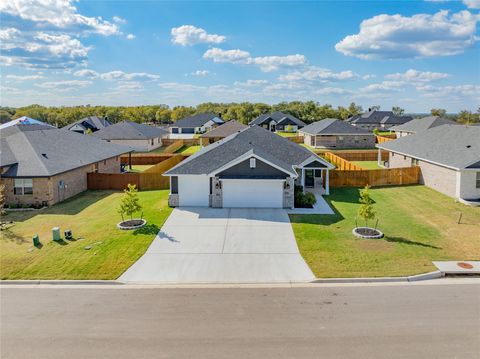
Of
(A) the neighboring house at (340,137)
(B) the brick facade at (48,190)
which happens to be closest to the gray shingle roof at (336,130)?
(A) the neighboring house at (340,137)

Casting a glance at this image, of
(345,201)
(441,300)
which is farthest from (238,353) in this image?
(345,201)

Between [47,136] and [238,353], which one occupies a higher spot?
[47,136]

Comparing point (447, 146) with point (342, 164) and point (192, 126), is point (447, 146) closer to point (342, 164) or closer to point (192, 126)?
point (342, 164)

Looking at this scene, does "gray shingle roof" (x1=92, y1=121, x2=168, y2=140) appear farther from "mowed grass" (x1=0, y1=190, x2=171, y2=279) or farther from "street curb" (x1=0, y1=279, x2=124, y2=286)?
"street curb" (x1=0, y1=279, x2=124, y2=286)

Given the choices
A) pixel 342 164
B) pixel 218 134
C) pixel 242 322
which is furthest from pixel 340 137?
pixel 242 322

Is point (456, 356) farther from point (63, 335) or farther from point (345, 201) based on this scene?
point (345, 201)
